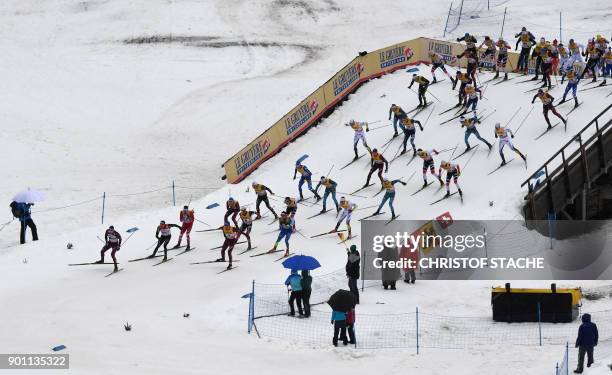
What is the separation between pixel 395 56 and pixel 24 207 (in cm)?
1710

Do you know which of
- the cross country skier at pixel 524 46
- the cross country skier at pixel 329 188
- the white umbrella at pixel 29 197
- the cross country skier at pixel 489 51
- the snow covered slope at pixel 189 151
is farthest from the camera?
the cross country skier at pixel 489 51

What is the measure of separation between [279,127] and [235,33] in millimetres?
18973

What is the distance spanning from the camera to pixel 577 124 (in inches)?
1268

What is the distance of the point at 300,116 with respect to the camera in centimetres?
3900

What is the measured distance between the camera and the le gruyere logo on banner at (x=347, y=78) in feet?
131

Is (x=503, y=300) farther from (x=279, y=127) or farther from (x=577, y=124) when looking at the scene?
(x=279, y=127)

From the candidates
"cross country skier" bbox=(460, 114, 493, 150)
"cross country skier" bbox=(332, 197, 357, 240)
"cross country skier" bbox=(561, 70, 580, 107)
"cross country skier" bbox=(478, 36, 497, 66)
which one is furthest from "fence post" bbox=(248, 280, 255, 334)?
"cross country skier" bbox=(478, 36, 497, 66)

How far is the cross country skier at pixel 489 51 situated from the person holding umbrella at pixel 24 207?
17.0 metres

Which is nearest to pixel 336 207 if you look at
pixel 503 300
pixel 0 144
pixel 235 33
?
pixel 503 300

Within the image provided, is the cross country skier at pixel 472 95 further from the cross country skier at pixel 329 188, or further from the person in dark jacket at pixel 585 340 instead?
the person in dark jacket at pixel 585 340

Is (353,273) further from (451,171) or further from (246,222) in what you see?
(451,171)

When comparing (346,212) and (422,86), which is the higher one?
(422,86)

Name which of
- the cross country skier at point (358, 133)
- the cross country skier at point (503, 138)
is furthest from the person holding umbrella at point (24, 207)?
the cross country skier at point (503, 138)

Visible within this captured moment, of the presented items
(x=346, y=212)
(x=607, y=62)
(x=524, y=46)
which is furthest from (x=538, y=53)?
(x=346, y=212)
